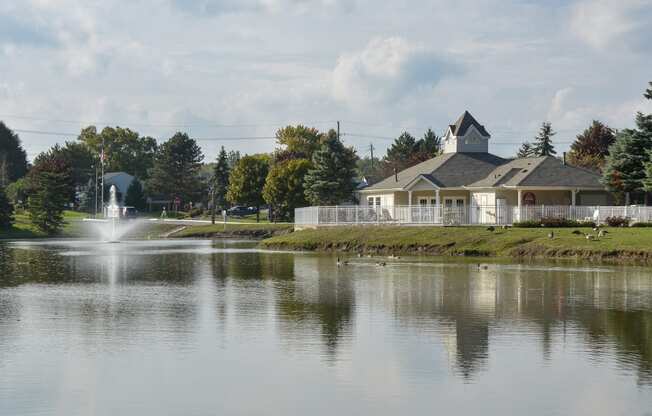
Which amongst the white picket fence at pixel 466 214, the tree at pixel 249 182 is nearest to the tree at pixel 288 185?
the tree at pixel 249 182

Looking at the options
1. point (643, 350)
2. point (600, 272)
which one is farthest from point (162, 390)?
point (600, 272)

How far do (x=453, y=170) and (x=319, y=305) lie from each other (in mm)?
44552

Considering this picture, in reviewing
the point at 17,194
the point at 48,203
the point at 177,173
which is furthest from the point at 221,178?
the point at 48,203

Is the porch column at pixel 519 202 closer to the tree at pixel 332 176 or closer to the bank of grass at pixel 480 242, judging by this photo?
the bank of grass at pixel 480 242

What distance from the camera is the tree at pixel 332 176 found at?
92938 mm

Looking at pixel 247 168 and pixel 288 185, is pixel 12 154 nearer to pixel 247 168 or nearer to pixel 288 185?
pixel 247 168

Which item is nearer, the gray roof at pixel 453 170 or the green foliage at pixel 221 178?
the gray roof at pixel 453 170

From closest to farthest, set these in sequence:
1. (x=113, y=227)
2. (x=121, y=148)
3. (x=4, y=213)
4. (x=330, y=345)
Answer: (x=330, y=345)
(x=113, y=227)
(x=4, y=213)
(x=121, y=148)

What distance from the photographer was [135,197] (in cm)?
14312

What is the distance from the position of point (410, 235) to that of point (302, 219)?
1538 centimetres

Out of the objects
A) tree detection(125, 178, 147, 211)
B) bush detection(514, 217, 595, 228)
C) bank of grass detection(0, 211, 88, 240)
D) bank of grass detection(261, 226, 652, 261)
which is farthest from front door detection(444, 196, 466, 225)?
tree detection(125, 178, 147, 211)

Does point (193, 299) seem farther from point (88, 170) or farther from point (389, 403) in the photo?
point (88, 170)

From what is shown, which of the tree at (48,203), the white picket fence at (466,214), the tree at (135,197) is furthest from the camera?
the tree at (135,197)

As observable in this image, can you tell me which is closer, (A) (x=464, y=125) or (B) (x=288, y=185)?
(A) (x=464, y=125)
